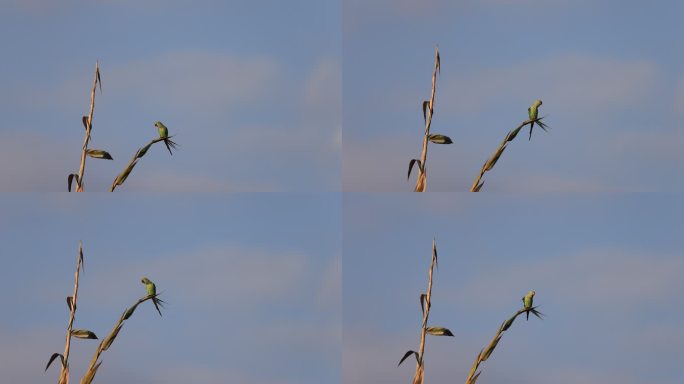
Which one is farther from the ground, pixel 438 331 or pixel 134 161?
pixel 134 161

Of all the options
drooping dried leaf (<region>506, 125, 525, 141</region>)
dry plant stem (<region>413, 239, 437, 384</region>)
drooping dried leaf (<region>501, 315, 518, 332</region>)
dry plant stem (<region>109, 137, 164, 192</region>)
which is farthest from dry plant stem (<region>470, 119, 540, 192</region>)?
dry plant stem (<region>109, 137, 164, 192</region>)

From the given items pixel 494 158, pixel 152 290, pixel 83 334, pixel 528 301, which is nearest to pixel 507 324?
pixel 528 301

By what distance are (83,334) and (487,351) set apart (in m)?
0.77

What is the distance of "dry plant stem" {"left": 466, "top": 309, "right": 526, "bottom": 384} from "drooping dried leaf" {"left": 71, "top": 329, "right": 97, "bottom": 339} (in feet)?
2.37

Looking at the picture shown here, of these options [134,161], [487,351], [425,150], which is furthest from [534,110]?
[134,161]

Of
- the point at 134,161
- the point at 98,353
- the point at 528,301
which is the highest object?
the point at 134,161

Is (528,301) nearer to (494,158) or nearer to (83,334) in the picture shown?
(494,158)

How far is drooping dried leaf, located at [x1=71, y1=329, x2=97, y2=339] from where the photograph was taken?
1.77 meters

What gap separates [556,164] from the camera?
1812 mm

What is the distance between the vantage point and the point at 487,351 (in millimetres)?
1814

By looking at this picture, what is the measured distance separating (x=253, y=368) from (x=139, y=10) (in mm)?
718

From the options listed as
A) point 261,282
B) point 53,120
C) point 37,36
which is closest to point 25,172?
point 53,120

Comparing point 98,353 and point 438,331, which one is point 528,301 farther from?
point 98,353

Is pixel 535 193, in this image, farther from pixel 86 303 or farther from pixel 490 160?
pixel 86 303
